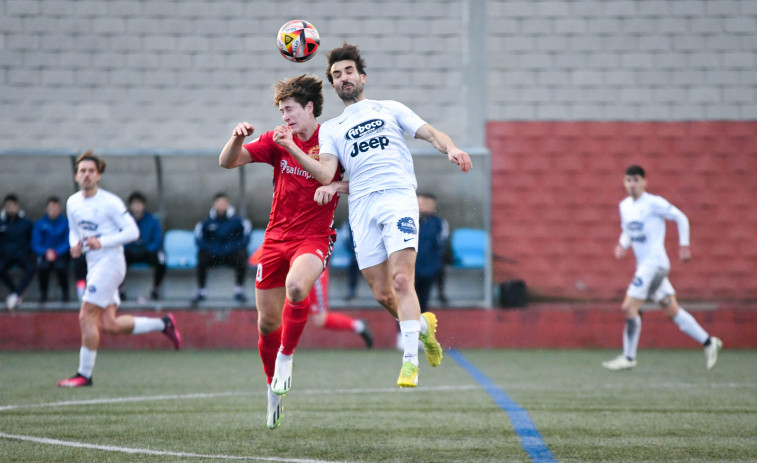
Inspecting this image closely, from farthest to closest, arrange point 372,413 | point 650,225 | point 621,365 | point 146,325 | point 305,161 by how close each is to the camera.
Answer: point 650,225
point 621,365
point 146,325
point 372,413
point 305,161

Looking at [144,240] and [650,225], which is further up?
[650,225]

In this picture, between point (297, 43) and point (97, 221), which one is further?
point (97, 221)

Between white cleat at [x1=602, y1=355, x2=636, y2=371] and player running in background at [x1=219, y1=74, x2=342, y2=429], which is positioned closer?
player running in background at [x1=219, y1=74, x2=342, y2=429]

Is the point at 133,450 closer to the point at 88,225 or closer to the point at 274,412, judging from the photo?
the point at 274,412

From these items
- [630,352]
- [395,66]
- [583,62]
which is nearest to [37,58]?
[395,66]

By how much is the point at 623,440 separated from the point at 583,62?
32.4 feet

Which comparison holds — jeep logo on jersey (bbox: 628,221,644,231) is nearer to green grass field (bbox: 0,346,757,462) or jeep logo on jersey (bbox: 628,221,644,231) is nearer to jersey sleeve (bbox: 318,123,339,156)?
green grass field (bbox: 0,346,757,462)

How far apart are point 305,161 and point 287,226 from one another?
0.61m

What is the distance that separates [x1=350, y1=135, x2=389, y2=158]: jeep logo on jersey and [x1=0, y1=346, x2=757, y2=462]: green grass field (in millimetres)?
1839

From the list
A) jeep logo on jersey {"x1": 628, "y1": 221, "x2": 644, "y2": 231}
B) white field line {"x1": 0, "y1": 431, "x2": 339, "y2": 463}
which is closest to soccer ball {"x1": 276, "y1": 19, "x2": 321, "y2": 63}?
white field line {"x1": 0, "y1": 431, "x2": 339, "y2": 463}

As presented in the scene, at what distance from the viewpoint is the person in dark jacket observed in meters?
13.0

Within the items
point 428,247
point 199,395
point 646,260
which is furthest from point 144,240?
point 646,260

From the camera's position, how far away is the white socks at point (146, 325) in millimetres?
9609

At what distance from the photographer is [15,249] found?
1323cm
